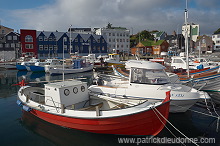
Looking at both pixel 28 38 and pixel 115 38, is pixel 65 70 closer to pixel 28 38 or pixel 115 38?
pixel 28 38

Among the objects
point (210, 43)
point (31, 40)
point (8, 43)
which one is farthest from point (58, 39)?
point (210, 43)

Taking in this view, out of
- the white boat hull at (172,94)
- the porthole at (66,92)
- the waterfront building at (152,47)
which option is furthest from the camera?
the waterfront building at (152,47)

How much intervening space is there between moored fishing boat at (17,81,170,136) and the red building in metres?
53.4

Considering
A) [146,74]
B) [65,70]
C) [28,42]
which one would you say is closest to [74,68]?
[65,70]

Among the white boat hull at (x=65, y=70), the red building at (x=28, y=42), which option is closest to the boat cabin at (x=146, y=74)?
the white boat hull at (x=65, y=70)

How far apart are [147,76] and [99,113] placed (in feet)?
15.1

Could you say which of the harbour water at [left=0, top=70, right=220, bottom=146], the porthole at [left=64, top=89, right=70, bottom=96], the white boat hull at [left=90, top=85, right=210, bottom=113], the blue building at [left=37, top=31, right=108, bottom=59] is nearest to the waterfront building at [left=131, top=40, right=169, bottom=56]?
the blue building at [left=37, top=31, right=108, bottom=59]

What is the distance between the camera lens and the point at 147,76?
452 inches

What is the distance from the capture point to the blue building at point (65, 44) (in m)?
61.4

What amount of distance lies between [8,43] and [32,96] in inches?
2279

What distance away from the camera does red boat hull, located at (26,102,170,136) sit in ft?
26.2

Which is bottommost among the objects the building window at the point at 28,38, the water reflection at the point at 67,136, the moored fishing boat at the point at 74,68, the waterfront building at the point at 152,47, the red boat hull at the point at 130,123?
the water reflection at the point at 67,136

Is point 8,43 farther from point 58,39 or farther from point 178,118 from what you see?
point 178,118

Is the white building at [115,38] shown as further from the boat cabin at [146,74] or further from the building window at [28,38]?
the boat cabin at [146,74]
